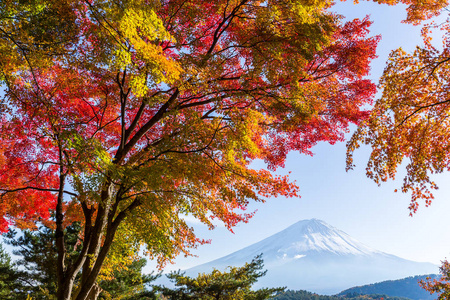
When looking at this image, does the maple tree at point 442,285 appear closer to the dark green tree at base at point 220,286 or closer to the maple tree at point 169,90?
the dark green tree at base at point 220,286

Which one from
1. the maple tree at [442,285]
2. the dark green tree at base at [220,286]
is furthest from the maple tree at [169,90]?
the maple tree at [442,285]

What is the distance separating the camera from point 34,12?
3.93m

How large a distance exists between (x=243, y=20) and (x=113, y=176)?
357cm

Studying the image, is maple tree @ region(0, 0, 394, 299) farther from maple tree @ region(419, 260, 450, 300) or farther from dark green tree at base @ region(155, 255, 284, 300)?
maple tree @ region(419, 260, 450, 300)

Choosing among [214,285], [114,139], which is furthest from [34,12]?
[214,285]

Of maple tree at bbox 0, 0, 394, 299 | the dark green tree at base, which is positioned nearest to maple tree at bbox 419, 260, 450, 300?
the dark green tree at base

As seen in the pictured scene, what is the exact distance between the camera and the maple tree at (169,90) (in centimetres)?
394

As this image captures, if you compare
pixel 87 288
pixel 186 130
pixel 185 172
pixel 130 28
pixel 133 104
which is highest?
pixel 133 104

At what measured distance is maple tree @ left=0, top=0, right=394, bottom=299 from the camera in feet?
12.9

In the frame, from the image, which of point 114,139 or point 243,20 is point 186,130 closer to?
point 243,20

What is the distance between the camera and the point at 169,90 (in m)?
6.02

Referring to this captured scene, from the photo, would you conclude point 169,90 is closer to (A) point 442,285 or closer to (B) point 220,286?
(B) point 220,286

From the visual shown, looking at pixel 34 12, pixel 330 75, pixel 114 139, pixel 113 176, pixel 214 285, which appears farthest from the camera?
pixel 214 285

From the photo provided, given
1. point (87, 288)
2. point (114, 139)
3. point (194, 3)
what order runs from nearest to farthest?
point (87, 288) → point (194, 3) → point (114, 139)
